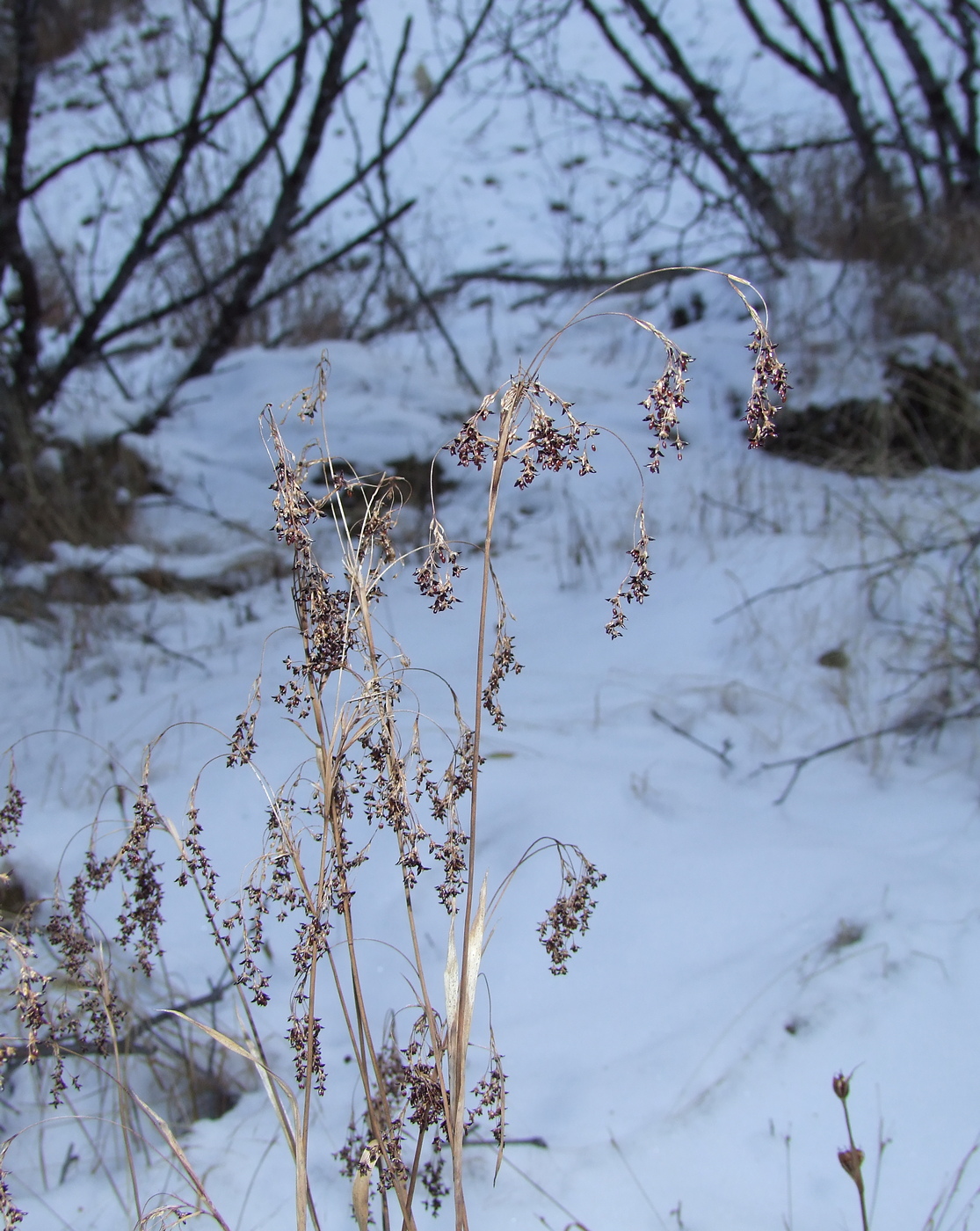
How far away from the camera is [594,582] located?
346 centimetres

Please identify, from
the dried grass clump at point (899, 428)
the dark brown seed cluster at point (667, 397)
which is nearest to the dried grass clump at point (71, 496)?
the dried grass clump at point (899, 428)

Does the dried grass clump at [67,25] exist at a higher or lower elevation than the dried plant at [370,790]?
higher

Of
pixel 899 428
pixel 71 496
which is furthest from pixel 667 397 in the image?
pixel 71 496

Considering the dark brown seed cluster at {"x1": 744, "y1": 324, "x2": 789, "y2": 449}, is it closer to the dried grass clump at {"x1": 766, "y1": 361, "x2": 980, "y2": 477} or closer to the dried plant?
the dried plant

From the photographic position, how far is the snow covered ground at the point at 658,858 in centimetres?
127

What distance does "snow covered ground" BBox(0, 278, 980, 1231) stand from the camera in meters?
1.27

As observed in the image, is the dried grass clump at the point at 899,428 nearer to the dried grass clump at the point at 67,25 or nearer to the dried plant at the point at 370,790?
the dried plant at the point at 370,790

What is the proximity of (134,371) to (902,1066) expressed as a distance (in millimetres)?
6625

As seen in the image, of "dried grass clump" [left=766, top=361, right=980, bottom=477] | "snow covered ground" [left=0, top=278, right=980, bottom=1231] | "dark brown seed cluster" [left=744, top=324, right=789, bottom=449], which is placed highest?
"dried grass clump" [left=766, top=361, right=980, bottom=477]

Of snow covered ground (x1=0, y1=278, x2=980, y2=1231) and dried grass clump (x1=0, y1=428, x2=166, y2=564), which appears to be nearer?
snow covered ground (x1=0, y1=278, x2=980, y2=1231)

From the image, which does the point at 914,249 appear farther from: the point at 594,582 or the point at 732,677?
the point at 732,677

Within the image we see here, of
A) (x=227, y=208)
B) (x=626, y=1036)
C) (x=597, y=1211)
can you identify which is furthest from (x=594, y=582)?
(x=227, y=208)

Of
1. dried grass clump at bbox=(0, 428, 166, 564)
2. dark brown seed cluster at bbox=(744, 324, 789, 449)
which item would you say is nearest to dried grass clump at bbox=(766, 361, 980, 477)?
dried grass clump at bbox=(0, 428, 166, 564)

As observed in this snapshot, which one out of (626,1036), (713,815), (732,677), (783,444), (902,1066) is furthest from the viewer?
(783,444)
